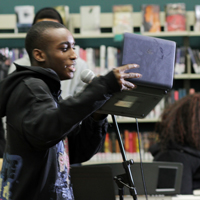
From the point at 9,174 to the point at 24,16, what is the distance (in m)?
2.88

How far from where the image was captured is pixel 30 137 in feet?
3.34

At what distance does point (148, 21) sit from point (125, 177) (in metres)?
2.68

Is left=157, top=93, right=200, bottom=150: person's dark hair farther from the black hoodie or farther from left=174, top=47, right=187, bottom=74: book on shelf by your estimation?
the black hoodie

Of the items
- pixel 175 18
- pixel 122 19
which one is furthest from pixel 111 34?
pixel 175 18

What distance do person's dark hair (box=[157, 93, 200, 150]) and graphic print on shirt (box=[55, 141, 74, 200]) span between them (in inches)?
60.1

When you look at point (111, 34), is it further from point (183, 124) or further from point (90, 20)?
point (183, 124)

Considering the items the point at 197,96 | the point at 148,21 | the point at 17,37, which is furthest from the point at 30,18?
the point at 197,96

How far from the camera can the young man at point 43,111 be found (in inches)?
39.4

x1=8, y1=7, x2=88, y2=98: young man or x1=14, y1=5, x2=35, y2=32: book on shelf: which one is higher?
x1=14, y1=5, x2=35, y2=32: book on shelf

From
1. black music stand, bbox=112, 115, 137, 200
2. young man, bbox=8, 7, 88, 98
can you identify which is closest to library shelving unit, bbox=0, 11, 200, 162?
young man, bbox=8, 7, 88, 98

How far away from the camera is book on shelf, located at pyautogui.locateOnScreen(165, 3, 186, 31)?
378 centimetres

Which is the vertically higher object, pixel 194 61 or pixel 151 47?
pixel 151 47

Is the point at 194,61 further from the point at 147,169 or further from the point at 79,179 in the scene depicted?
the point at 79,179

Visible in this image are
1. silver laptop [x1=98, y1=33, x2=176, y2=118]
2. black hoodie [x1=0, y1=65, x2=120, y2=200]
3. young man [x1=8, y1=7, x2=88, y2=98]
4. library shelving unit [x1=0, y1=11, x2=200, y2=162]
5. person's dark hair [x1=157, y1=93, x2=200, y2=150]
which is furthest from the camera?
library shelving unit [x1=0, y1=11, x2=200, y2=162]
